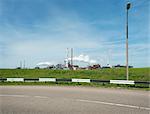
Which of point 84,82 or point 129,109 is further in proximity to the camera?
point 84,82

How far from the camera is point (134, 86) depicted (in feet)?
64.2

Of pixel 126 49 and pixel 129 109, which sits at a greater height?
pixel 126 49

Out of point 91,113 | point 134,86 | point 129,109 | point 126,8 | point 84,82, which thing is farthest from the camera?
point 84,82

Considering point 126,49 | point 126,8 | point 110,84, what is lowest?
point 110,84

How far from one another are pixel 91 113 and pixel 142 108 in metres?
2.42

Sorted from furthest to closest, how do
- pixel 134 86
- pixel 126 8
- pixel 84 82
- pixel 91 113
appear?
pixel 84 82 → pixel 126 8 → pixel 134 86 → pixel 91 113

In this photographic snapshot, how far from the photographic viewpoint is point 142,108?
9.07 metres

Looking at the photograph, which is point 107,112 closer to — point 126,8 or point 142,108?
point 142,108

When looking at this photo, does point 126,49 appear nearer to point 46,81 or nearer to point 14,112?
point 46,81

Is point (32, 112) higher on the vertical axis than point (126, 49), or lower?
lower

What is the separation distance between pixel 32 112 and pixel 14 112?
0.68m

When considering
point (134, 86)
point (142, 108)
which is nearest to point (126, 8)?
point (134, 86)

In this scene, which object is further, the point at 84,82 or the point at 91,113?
the point at 84,82

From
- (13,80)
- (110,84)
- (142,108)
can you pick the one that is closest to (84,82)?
(110,84)
